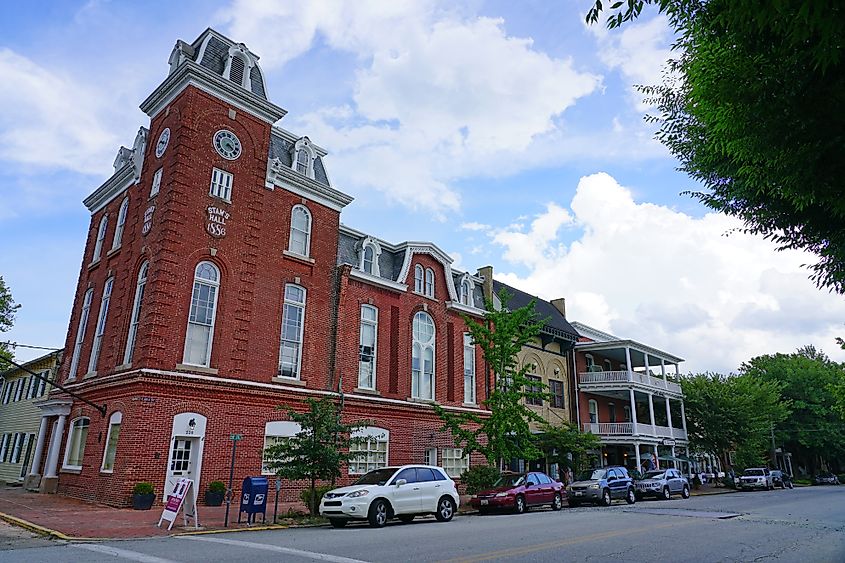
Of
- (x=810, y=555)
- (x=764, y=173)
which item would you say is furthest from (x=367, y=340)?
(x=764, y=173)

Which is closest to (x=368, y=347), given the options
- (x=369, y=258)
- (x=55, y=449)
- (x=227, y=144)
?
(x=369, y=258)

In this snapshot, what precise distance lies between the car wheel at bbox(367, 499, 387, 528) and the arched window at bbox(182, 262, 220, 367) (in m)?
8.17

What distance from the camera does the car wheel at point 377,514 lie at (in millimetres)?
14000

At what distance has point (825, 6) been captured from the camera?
4.09 metres

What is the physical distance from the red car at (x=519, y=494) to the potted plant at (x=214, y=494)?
8157 mm

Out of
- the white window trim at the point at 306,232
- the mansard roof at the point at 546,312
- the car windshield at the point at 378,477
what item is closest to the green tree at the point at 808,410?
the mansard roof at the point at 546,312

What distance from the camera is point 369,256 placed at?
2609 cm

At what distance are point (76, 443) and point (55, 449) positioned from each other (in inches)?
53.4

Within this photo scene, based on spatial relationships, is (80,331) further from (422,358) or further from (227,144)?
(422,358)

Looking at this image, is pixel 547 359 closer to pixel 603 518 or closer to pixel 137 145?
pixel 603 518

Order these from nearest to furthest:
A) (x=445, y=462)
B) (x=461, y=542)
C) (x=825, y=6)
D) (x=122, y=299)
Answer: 1. (x=825, y=6)
2. (x=461, y=542)
3. (x=122, y=299)
4. (x=445, y=462)

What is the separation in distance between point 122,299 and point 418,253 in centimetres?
1283

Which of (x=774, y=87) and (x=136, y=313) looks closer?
(x=774, y=87)

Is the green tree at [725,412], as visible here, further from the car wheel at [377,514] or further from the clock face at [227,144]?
the clock face at [227,144]
